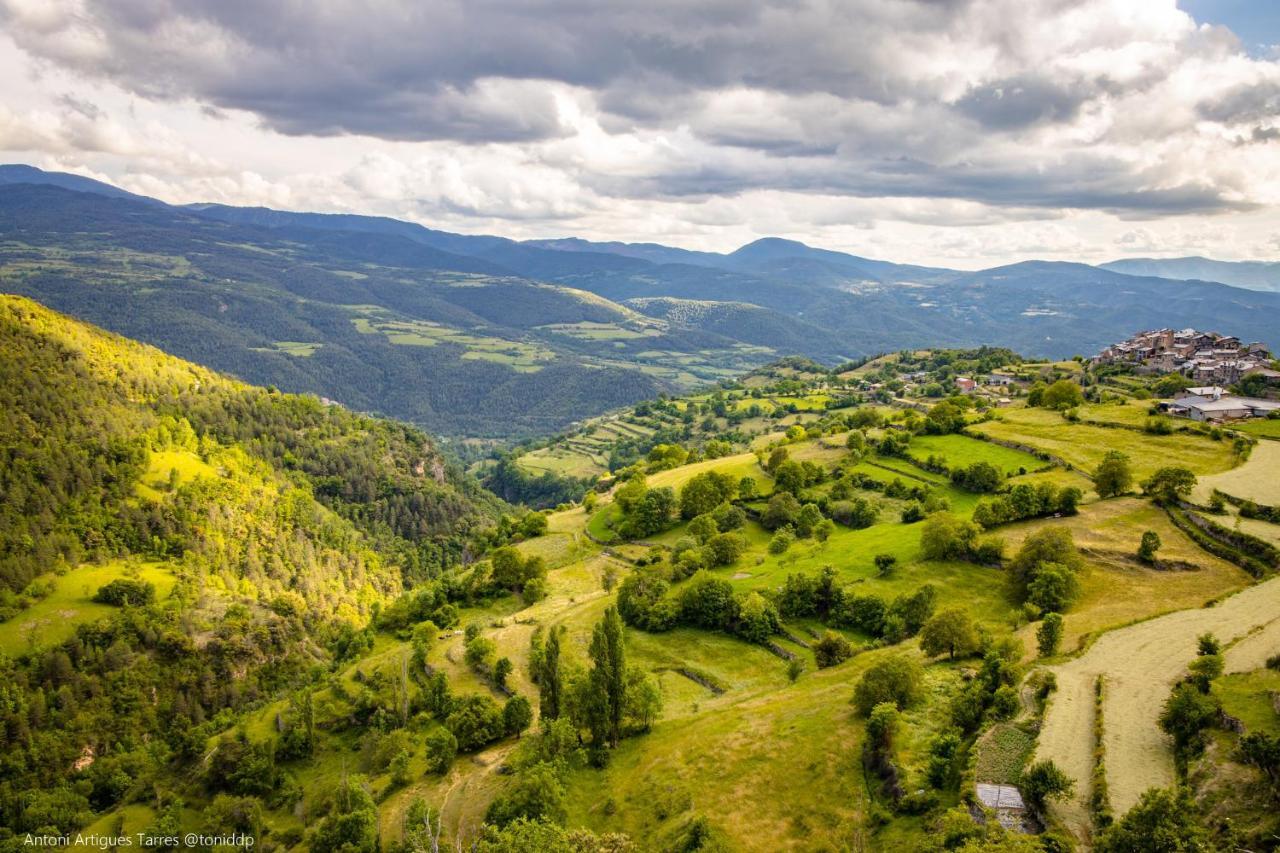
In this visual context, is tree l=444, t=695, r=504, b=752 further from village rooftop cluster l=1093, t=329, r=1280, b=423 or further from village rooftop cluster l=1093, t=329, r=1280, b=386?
village rooftop cluster l=1093, t=329, r=1280, b=386

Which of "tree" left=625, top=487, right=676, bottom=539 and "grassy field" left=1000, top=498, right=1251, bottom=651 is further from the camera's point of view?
"tree" left=625, top=487, right=676, bottom=539

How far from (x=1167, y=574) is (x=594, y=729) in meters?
50.0

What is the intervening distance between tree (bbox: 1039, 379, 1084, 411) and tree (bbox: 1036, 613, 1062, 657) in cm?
8375

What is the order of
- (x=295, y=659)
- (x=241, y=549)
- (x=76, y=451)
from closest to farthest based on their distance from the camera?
(x=295, y=659) → (x=76, y=451) → (x=241, y=549)

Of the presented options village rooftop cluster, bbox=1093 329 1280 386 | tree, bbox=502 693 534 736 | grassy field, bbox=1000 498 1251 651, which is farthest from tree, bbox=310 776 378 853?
village rooftop cluster, bbox=1093 329 1280 386

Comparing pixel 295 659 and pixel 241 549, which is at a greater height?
pixel 241 549

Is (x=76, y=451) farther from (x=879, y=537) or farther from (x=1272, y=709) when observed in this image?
(x=1272, y=709)

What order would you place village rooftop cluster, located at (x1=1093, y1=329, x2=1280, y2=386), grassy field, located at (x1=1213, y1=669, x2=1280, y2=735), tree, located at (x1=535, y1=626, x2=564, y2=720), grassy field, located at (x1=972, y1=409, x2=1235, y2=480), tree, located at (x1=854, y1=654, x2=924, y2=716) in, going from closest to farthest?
1. grassy field, located at (x1=1213, y1=669, x2=1280, y2=735)
2. tree, located at (x1=854, y1=654, x2=924, y2=716)
3. tree, located at (x1=535, y1=626, x2=564, y2=720)
4. grassy field, located at (x1=972, y1=409, x2=1235, y2=480)
5. village rooftop cluster, located at (x1=1093, y1=329, x2=1280, y2=386)

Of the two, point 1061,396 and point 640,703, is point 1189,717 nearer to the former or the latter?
point 640,703

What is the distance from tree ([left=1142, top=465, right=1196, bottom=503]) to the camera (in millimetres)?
71500

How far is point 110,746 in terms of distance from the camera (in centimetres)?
11319

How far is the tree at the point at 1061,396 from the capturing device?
4825 inches

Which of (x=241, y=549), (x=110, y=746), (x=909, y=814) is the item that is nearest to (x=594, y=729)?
(x=909, y=814)

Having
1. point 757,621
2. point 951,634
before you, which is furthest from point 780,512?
point 951,634
